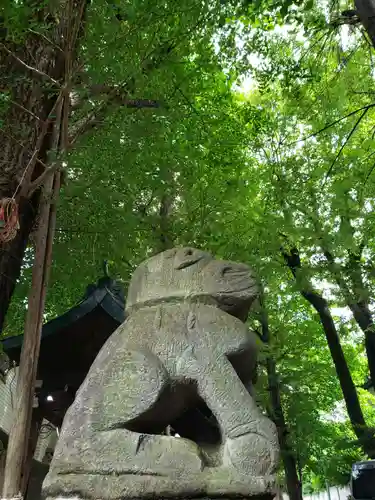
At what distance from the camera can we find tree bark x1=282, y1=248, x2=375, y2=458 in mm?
8922

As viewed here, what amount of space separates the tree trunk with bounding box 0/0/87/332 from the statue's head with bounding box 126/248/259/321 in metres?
1.79

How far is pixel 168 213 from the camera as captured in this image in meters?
8.49

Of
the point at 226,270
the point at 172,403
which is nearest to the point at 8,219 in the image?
the point at 226,270

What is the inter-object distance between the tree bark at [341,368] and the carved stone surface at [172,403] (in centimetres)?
624

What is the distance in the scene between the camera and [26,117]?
4.82m

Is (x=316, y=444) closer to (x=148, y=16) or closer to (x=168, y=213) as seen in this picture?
(x=168, y=213)

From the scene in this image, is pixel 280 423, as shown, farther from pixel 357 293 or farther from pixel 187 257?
pixel 187 257

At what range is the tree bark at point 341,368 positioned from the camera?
29.3 ft

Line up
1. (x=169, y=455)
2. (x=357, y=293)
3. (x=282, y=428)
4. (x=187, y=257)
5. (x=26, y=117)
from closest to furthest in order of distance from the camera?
(x=169, y=455), (x=187, y=257), (x=26, y=117), (x=357, y=293), (x=282, y=428)

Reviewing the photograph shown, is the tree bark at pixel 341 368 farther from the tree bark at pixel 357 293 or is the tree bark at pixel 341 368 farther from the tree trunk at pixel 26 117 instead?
the tree trunk at pixel 26 117

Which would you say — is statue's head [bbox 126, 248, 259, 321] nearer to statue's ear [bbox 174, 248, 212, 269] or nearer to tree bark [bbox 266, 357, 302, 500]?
statue's ear [bbox 174, 248, 212, 269]

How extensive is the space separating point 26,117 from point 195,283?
2.90 m

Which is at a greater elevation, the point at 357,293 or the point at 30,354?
the point at 357,293

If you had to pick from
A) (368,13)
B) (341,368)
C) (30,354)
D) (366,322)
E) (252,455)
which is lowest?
(252,455)
